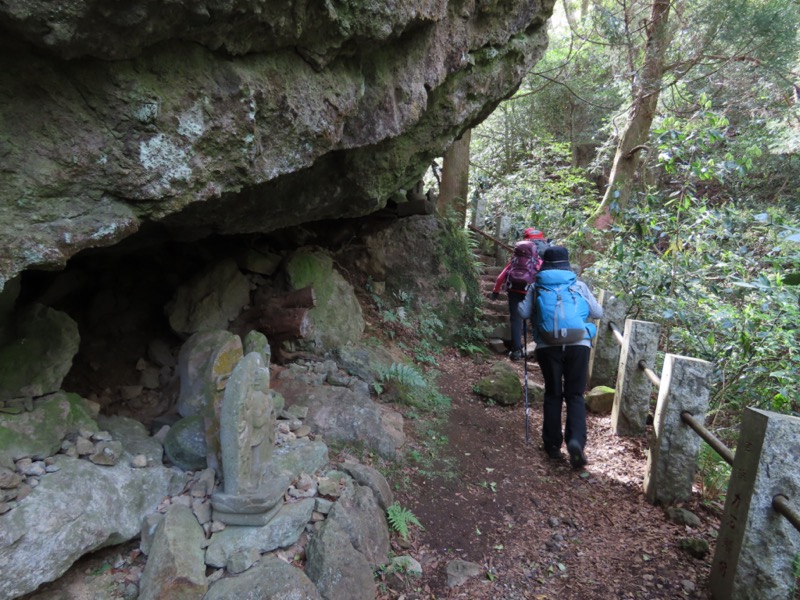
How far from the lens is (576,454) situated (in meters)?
4.89

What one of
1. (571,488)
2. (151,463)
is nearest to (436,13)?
(151,463)

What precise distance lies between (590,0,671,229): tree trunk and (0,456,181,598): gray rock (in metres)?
9.76

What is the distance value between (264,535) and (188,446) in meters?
0.96

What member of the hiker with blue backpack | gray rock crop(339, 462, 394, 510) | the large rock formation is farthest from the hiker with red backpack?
gray rock crop(339, 462, 394, 510)

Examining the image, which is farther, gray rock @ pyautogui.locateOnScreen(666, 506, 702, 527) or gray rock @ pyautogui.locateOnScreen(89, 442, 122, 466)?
gray rock @ pyautogui.locateOnScreen(666, 506, 702, 527)

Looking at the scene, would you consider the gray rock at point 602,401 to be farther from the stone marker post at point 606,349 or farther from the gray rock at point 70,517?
the gray rock at point 70,517

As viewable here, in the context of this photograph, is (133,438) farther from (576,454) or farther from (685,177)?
(685,177)

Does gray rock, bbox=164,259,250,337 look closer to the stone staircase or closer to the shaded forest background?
the stone staircase

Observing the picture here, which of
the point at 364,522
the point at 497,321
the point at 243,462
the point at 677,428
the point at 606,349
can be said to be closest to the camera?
the point at 243,462

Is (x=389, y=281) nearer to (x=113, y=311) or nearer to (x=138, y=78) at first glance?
(x=113, y=311)

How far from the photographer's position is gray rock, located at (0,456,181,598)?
7.66 feet

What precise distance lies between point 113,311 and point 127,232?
3421mm

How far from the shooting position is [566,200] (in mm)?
13172

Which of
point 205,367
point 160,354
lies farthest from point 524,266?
point 160,354
